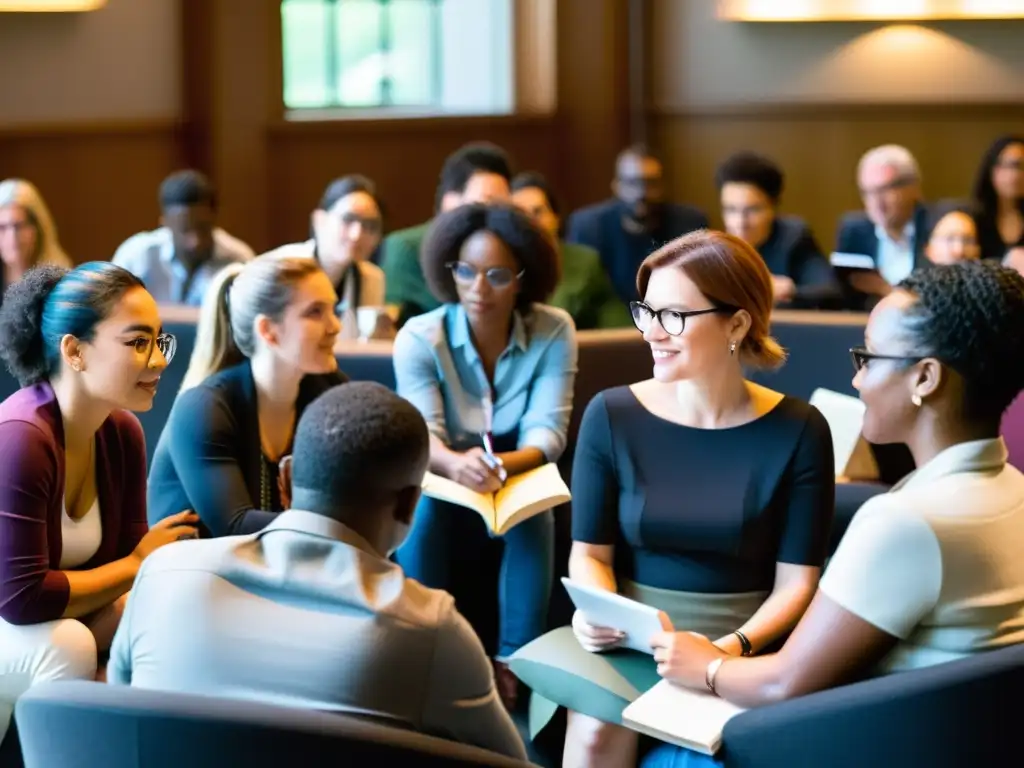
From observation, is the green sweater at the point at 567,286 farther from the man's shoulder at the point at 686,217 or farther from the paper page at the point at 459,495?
the paper page at the point at 459,495

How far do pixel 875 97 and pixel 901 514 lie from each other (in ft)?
20.6

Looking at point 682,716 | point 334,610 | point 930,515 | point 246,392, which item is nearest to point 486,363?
point 246,392

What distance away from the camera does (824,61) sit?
7.96 metres

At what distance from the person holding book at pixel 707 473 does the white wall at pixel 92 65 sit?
4.65 meters

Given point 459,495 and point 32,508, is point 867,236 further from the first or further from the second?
point 32,508

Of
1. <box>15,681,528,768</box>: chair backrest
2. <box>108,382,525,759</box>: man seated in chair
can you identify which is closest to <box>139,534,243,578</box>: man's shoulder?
<box>108,382,525,759</box>: man seated in chair

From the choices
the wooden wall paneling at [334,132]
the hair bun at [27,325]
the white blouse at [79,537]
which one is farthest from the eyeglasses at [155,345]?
the wooden wall paneling at [334,132]

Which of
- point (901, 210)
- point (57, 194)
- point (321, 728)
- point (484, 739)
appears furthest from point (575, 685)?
point (57, 194)

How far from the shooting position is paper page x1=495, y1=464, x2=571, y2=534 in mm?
3160

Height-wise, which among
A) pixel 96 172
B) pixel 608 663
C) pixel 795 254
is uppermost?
pixel 96 172

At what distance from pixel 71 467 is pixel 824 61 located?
6143 millimetres

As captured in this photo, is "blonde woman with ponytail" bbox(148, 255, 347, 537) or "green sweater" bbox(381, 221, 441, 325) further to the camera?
"green sweater" bbox(381, 221, 441, 325)

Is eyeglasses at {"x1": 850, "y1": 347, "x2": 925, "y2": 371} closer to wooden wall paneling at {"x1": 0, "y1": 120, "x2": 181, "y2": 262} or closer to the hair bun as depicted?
the hair bun

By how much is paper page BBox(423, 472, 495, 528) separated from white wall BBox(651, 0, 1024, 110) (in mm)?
5148
